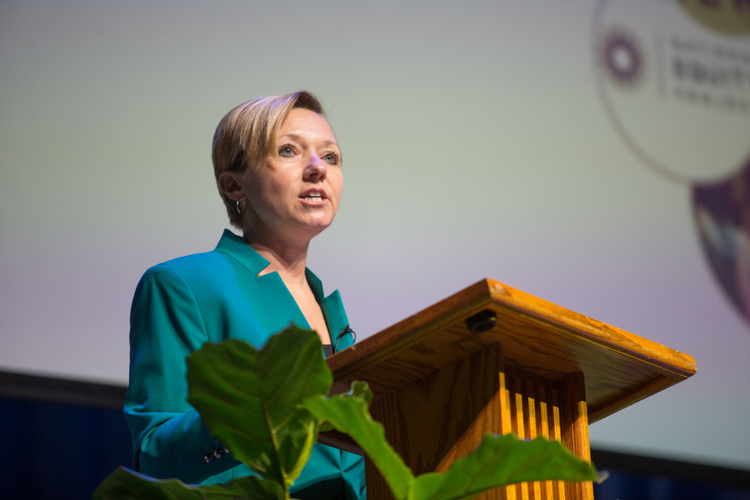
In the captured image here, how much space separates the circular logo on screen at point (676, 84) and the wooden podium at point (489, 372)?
2108 millimetres

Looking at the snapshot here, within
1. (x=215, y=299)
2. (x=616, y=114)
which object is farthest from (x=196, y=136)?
(x=616, y=114)

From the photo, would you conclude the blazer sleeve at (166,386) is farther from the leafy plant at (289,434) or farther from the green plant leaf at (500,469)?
the green plant leaf at (500,469)

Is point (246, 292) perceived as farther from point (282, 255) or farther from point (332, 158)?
point (332, 158)

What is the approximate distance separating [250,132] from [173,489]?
0.93 meters

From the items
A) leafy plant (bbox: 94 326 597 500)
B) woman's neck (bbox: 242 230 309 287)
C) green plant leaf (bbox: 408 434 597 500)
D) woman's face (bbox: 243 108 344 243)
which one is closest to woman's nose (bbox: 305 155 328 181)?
woman's face (bbox: 243 108 344 243)

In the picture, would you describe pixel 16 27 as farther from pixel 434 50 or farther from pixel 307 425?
pixel 307 425

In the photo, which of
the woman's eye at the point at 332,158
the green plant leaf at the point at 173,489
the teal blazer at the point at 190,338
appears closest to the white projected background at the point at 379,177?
the woman's eye at the point at 332,158

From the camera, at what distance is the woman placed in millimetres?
1124

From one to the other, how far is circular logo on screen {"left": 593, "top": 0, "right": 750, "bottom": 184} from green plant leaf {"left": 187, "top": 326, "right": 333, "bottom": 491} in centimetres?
253

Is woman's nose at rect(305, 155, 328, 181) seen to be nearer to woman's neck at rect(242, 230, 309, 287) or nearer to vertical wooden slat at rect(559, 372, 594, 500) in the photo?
woman's neck at rect(242, 230, 309, 287)

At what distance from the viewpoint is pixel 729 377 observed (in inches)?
115

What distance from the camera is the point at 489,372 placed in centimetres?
96

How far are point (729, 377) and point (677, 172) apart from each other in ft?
2.56

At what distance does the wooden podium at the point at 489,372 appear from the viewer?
2.93ft
